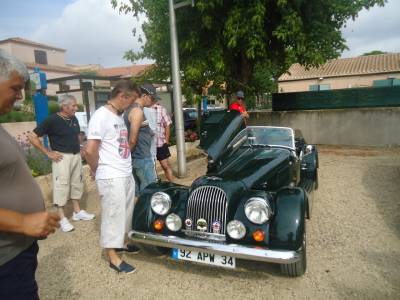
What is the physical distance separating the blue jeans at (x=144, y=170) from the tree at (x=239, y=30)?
4789 millimetres

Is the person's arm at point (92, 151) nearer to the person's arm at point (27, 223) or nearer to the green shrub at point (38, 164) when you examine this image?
the person's arm at point (27, 223)

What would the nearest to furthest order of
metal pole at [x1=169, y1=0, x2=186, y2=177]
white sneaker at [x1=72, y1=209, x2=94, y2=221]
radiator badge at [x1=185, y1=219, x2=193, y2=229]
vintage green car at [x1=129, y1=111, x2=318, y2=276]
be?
vintage green car at [x1=129, y1=111, x2=318, y2=276]
radiator badge at [x1=185, y1=219, x2=193, y2=229]
white sneaker at [x1=72, y1=209, x2=94, y2=221]
metal pole at [x1=169, y1=0, x2=186, y2=177]

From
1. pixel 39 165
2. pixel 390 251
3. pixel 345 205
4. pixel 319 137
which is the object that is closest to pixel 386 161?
pixel 319 137

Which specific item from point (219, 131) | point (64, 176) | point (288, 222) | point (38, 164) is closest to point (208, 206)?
point (288, 222)

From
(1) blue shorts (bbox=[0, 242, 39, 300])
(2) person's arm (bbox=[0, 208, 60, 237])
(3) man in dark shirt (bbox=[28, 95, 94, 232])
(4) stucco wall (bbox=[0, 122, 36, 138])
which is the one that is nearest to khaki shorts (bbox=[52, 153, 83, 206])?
(3) man in dark shirt (bbox=[28, 95, 94, 232])

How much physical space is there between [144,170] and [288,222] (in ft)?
7.09

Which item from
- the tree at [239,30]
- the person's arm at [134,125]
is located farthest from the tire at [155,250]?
the tree at [239,30]

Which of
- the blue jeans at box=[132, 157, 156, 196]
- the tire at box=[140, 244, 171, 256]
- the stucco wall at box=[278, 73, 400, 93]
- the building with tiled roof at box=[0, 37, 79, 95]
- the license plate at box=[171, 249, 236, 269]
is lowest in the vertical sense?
the tire at box=[140, 244, 171, 256]

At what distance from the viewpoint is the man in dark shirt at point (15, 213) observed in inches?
59.1

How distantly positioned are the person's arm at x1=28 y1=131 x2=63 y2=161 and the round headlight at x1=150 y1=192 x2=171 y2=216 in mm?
1810

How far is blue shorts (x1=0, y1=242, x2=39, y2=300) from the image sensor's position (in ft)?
5.05

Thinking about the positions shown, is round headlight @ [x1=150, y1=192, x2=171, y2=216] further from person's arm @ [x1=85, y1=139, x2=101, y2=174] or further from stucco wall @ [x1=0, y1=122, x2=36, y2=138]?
stucco wall @ [x1=0, y1=122, x2=36, y2=138]

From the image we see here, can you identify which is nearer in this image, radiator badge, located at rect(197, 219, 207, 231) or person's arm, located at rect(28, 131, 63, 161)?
radiator badge, located at rect(197, 219, 207, 231)

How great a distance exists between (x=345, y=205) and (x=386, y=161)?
4.04m
